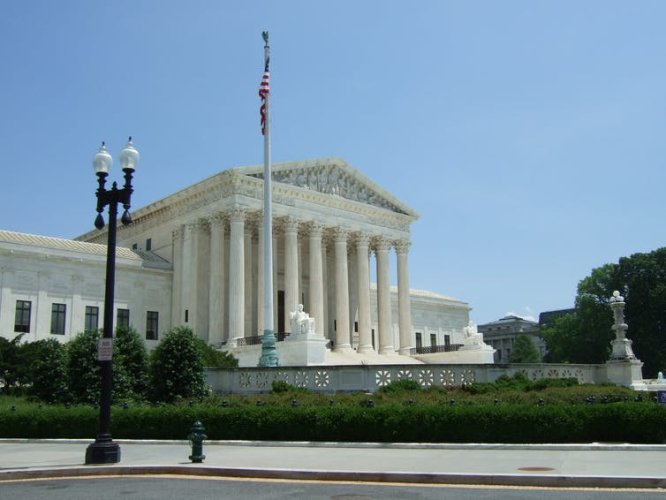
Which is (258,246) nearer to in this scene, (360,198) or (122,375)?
(360,198)

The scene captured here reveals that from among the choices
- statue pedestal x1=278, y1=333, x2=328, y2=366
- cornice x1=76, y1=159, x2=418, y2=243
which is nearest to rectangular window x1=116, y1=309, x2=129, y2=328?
cornice x1=76, y1=159, x2=418, y2=243

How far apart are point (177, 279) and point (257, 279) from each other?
727 cm

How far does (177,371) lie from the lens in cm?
3141

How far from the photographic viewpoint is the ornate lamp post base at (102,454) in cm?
1769

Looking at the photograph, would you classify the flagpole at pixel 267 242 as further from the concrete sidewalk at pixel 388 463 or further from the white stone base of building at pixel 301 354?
the concrete sidewalk at pixel 388 463

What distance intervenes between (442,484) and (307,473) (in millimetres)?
2933

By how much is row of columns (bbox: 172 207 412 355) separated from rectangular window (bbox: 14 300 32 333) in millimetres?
12505

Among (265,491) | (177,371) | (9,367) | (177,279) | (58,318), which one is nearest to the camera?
(265,491)

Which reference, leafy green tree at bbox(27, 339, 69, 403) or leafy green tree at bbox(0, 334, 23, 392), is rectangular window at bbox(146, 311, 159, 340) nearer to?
leafy green tree at bbox(0, 334, 23, 392)

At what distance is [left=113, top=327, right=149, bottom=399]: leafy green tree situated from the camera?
34.3 meters

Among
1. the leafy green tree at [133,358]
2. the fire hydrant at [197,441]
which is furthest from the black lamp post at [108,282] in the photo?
the leafy green tree at [133,358]

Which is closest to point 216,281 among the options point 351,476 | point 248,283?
point 248,283

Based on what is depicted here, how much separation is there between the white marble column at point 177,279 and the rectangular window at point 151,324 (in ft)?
4.85

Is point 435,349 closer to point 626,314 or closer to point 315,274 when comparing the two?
point 315,274
